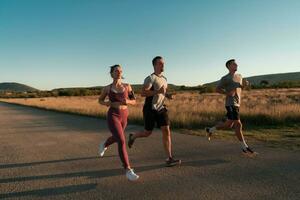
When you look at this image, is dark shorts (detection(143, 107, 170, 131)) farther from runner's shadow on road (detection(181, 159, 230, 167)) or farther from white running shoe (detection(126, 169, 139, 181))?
white running shoe (detection(126, 169, 139, 181))

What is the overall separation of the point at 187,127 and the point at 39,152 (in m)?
5.93

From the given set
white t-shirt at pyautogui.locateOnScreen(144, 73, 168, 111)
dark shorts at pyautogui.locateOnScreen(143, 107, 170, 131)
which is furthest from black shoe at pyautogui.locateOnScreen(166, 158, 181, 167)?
white t-shirt at pyautogui.locateOnScreen(144, 73, 168, 111)

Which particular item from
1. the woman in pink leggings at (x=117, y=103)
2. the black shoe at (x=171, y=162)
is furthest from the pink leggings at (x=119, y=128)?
the black shoe at (x=171, y=162)

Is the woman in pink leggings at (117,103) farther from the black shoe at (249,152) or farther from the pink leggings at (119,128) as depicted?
the black shoe at (249,152)

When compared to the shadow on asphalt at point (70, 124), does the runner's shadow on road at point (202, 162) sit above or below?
above

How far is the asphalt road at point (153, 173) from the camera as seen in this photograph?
5.00 meters

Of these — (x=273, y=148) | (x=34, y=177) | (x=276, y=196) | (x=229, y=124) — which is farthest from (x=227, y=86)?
(x=34, y=177)

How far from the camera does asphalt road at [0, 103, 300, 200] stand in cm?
500

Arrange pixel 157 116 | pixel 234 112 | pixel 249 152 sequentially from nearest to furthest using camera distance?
1. pixel 157 116
2. pixel 249 152
3. pixel 234 112

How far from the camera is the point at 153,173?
6125 mm

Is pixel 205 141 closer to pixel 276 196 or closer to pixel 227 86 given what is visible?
pixel 227 86

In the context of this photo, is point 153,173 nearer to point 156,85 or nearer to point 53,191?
point 156,85

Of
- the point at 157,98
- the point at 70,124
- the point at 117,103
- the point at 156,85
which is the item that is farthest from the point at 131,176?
the point at 70,124

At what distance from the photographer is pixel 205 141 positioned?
9469 millimetres
